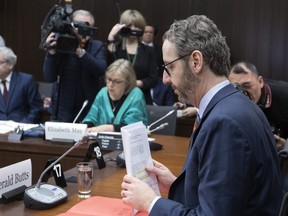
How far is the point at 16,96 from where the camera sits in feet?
14.4

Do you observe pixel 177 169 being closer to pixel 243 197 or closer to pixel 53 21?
pixel 243 197

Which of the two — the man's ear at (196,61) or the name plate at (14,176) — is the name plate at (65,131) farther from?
the man's ear at (196,61)

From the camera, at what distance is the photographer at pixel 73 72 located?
4051mm

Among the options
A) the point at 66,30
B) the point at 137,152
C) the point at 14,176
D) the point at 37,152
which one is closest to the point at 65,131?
the point at 37,152

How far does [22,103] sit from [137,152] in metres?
2.96

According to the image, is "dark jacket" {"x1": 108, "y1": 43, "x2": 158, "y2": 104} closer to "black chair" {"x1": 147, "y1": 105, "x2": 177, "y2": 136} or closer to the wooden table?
"black chair" {"x1": 147, "y1": 105, "x2": 177, "y2": 136}

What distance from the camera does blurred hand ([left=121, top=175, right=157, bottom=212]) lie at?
1545 millimetres

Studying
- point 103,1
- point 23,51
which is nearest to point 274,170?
point 103,1

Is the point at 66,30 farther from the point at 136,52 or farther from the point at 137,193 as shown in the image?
the point at 137,193

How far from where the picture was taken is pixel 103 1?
6.88 meters

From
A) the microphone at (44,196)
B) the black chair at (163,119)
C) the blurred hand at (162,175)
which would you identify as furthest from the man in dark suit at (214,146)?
the black chair at (163,119)

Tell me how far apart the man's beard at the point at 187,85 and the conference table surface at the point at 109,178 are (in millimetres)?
636

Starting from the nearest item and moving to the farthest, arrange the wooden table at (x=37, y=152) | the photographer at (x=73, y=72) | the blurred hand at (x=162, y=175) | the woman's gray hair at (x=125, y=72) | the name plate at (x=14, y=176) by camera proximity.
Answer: the blurred hand at (x=162, y=175)
the name plate at (x=14, y=176)
the wooden table at (x=37, y=152)
the woman's gray hair at (x=125, y=72)
the photographer at (x=73, y=72)

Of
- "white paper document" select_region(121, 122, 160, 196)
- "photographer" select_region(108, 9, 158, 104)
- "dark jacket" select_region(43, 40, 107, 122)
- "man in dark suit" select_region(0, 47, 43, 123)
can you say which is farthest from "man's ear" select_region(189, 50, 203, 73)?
"man in dark suit" select_region(0, 47, 43, 123)
